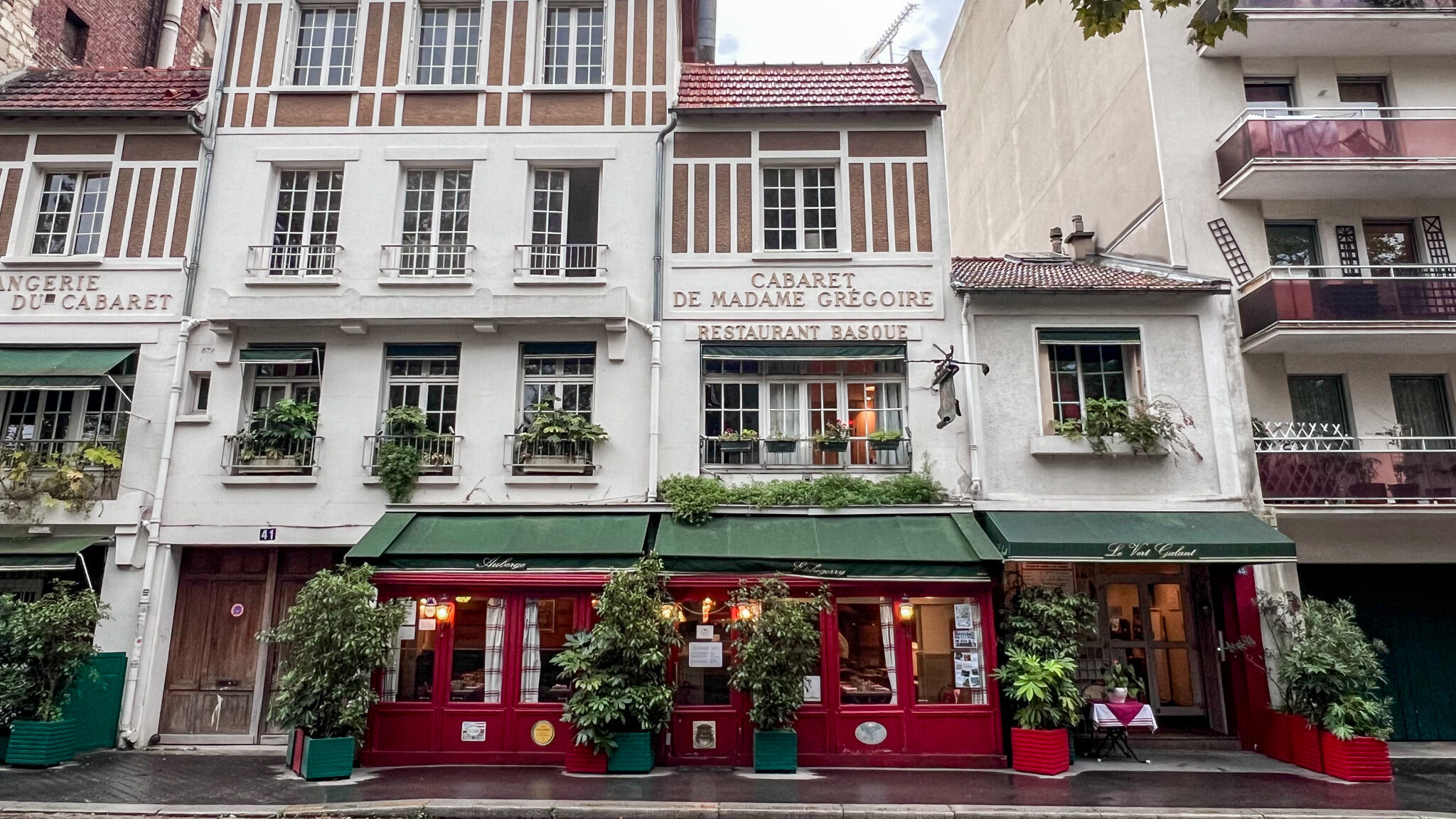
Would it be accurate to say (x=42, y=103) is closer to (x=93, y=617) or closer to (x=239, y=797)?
(x=93, y=617)

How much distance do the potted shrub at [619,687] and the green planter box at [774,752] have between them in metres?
1.28

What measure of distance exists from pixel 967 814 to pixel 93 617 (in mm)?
11846

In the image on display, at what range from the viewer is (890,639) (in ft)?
39.8

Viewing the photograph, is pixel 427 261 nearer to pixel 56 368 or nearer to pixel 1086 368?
pixel 56 368

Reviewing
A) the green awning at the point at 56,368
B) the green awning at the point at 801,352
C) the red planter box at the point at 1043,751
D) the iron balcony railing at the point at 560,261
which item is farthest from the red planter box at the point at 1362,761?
the green awning at the point at 56,368

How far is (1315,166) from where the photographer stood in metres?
13.7

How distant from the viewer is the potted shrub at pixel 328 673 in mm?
10516

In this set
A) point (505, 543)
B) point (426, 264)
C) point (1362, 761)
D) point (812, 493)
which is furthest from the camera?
point (426, 264)

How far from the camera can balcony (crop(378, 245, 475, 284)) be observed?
45.0 ft

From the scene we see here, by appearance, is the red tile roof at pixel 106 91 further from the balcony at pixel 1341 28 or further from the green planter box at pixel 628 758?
the balcony at pixel 1341 28

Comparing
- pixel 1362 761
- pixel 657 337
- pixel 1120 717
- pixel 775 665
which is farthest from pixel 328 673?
pixel 1362 761

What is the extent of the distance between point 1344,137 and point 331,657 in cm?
1748

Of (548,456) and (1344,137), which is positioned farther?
(1344,137)

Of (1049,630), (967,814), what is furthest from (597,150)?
(967,814)
